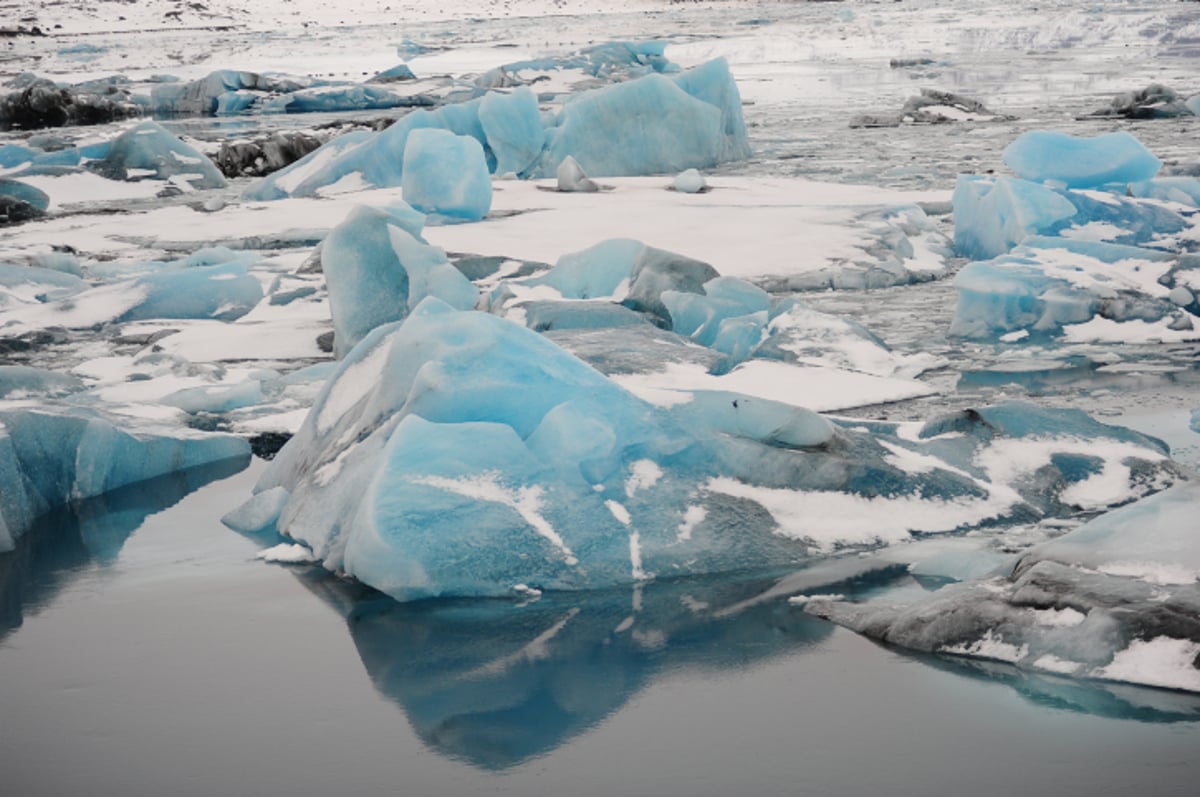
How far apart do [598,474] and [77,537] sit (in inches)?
63.4

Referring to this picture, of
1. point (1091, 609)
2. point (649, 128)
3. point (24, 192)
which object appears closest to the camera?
point (1091, 609)

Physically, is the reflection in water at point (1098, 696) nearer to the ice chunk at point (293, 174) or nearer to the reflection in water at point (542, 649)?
the reflection in water at point (542, 649)

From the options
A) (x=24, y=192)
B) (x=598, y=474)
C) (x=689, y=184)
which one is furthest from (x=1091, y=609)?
(x=24, y=192)

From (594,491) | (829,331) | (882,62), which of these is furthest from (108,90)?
(594,491)

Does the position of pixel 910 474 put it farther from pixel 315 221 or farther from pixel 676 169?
pixel 676 169

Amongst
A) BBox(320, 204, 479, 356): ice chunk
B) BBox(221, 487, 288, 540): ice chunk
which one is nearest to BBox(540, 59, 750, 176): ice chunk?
BBox(320, 204, 479, 356): ice chunk

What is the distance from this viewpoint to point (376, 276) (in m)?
6.11

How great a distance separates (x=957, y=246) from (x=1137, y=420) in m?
3.51

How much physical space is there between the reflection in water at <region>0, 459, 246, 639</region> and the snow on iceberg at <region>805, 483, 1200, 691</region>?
204 cm

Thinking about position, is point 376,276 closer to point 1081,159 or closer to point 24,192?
point 1081,159

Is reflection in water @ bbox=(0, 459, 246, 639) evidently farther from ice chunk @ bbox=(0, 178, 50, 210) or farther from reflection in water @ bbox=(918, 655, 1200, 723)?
ice chunk @ bbox=(0, 178, 50, 210)

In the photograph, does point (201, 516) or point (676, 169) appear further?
point (676, 169)

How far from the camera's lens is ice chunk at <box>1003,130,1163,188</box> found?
833 cm

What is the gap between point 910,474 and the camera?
13.0 feet
